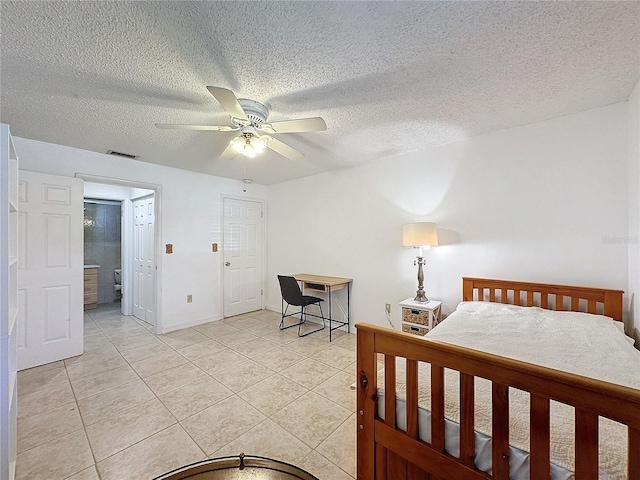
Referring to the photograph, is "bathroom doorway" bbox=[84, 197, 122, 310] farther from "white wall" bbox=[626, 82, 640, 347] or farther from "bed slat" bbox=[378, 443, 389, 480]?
"white wall" bbox=[626, 82, 640, 347]

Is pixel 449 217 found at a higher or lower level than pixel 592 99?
lower

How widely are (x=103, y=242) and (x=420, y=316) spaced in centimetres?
621

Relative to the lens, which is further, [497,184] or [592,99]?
[497,184]

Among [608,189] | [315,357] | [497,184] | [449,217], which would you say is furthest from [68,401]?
[608,189]

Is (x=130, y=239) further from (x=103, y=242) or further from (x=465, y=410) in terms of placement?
(x=465, y=410)

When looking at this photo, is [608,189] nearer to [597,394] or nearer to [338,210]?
[597,394]

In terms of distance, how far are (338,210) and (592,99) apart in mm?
2626

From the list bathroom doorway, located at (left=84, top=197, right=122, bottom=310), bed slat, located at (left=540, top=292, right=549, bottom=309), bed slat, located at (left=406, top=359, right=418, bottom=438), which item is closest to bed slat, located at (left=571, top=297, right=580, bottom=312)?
bed slat, located at (left=540, top=292, right=549, bottom=309)

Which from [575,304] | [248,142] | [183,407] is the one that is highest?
[248,142]

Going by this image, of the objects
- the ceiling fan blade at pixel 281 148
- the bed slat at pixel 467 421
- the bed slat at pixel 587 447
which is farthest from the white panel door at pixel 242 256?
the bed slat at pixel 587 447

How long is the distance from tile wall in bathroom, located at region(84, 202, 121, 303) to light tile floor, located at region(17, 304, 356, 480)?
2.85 metres

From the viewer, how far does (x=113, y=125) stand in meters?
2.36

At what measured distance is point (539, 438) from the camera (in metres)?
0.84

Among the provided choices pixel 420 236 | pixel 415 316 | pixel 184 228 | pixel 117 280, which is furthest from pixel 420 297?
pixel 117 280
